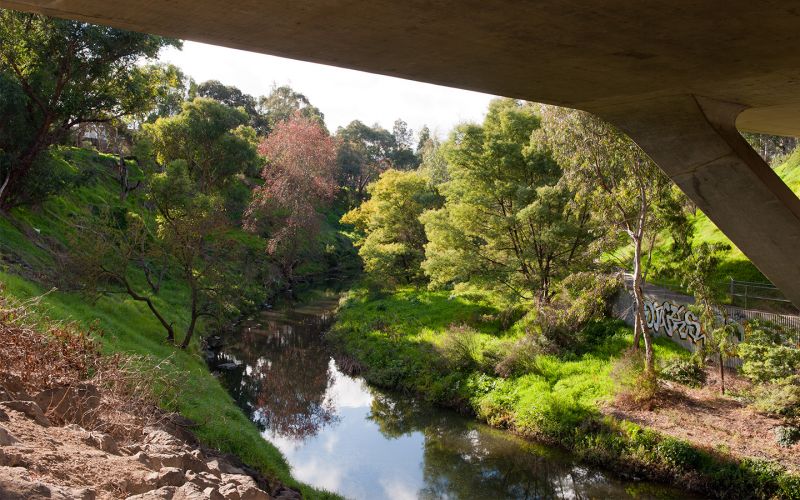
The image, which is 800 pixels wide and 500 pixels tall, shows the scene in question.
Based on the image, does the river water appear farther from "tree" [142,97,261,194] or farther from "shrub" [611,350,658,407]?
"tree" [142,97,261,194]

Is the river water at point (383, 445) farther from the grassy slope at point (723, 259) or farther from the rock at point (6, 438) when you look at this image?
the rock at point (6, 438)

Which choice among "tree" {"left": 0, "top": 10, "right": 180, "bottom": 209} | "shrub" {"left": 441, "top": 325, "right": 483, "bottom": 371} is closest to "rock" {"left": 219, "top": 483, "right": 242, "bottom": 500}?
"shrub" {"left": 441, "top": 325, "right": 483, "bottom": 371}

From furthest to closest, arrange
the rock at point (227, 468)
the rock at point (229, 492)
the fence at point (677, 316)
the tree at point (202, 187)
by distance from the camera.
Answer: the tree at point (202, 187)
the fence at point (677, 316)
the rock at point (227, 468)
the rock at point (229, 492)

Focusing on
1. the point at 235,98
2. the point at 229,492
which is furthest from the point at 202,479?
the point at 235,98

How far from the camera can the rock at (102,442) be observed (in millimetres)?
6770

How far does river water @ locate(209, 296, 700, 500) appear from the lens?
13844 millimetres

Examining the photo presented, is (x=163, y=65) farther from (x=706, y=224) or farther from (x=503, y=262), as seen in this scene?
(x=706, y=224)

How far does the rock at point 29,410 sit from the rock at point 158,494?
1755 mm

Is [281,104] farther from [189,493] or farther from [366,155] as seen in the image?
[189,493]

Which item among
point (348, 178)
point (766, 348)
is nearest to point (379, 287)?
point (766, 348)

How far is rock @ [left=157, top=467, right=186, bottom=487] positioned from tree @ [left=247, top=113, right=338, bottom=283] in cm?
3166

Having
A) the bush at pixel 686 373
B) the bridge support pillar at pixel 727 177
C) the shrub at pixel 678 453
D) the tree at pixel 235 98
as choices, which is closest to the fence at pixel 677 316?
the bush at pixel 686 373

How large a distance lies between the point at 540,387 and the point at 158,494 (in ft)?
45.1

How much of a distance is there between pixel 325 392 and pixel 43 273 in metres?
9.59
